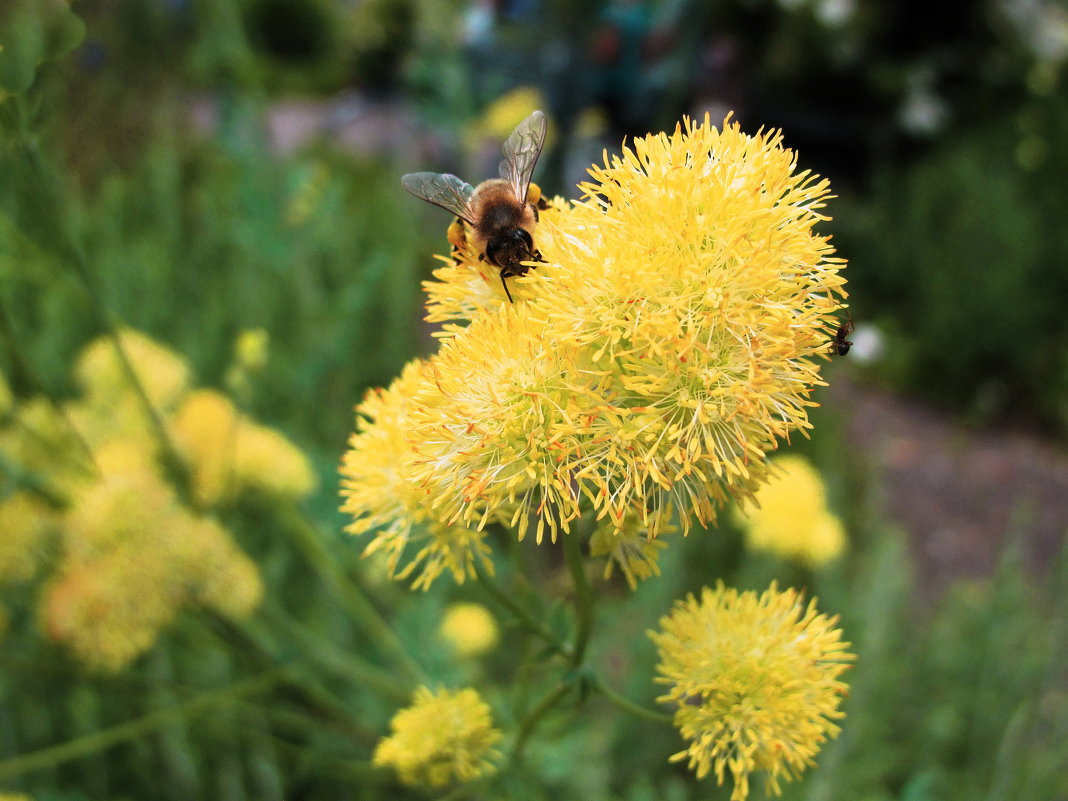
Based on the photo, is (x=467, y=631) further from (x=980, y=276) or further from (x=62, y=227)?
(x=980, y=276)

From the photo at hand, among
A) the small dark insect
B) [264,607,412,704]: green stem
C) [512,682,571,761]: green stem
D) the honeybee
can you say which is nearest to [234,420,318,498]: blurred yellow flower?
[264,607,412,704]: green stem

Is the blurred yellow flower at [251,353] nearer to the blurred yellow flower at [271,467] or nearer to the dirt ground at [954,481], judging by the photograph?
the blurred yellow flower at [271,467]

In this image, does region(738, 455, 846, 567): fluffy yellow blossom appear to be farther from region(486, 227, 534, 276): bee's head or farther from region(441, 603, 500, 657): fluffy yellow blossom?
region(486, 227, 534, 276): bee's head

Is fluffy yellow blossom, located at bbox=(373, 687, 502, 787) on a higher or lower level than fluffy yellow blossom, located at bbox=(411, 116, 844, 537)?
lower

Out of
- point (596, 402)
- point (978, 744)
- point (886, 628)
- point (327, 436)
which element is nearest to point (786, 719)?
point (596, 402)

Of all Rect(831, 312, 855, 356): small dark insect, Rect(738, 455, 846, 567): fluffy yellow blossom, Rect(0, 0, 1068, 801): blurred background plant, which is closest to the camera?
Rect(831, 312, 855, 356): small dark insect

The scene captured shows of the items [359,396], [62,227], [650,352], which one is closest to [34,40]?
[62,227]

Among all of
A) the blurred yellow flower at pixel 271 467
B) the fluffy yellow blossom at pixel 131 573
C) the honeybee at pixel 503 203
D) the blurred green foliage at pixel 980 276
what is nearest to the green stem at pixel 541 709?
the honeybee at pixel 503 203
